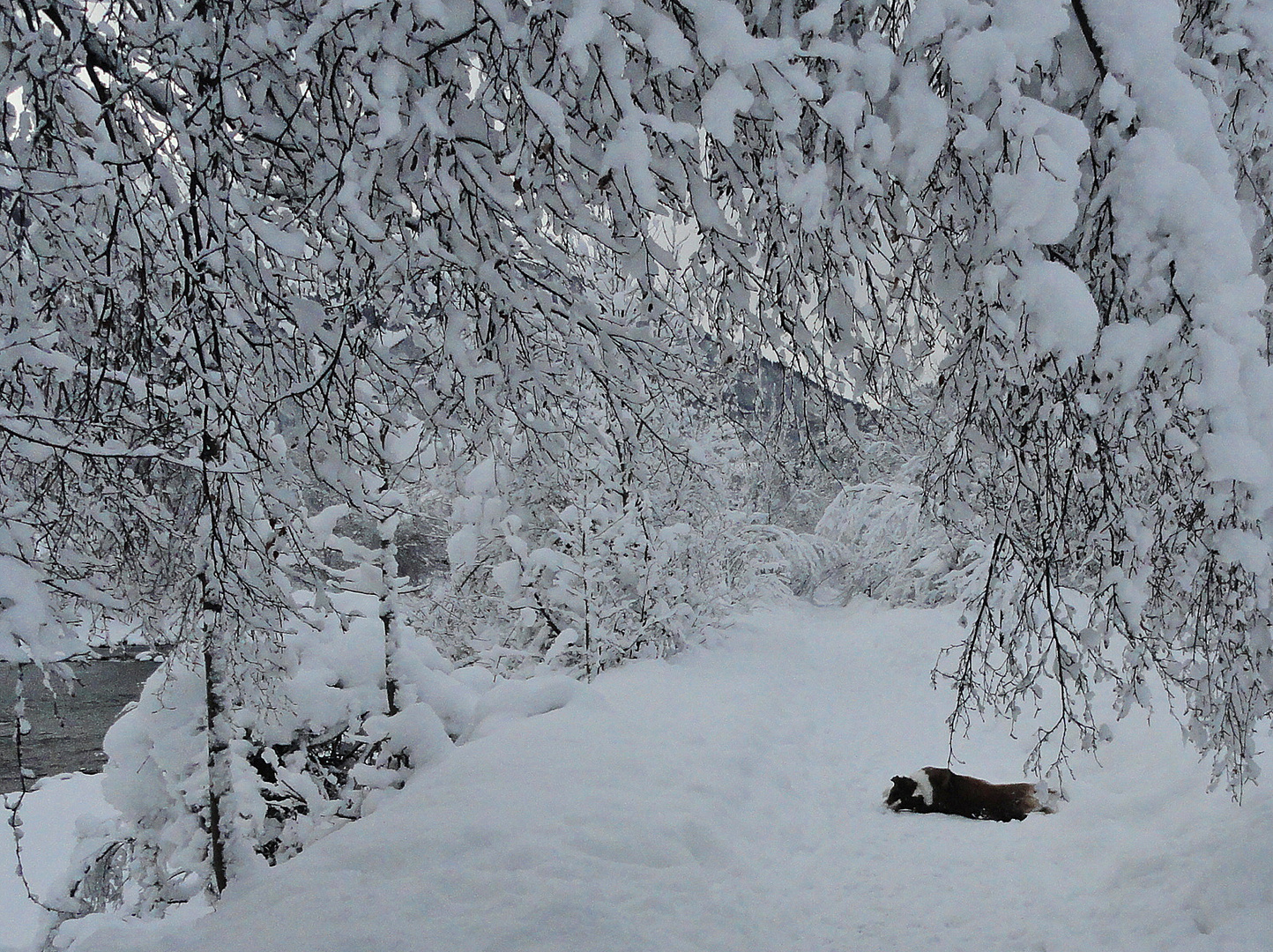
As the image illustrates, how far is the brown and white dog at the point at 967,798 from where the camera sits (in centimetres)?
637

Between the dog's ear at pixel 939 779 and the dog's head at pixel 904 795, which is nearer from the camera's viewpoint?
the dog's ear at pixel 939 779

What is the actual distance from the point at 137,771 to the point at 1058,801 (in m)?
7.75

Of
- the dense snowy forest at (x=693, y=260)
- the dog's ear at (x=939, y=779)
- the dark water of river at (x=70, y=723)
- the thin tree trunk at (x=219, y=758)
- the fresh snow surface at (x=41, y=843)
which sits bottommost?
the fresh snow surface at (x=41, y=843)

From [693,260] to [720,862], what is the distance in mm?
4170

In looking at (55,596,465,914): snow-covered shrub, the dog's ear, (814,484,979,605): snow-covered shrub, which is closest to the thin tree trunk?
(55,596,465,914): snow-covered shrub

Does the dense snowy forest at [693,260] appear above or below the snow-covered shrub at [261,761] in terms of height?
above

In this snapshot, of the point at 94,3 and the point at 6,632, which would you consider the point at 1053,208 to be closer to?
the point at 94,3

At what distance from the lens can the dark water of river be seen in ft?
47.0

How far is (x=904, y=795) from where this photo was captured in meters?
6.71

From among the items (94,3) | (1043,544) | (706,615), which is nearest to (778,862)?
(1043,544)

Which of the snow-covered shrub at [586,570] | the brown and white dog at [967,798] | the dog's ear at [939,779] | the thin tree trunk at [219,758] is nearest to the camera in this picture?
the thin tree trunk at [219,758]

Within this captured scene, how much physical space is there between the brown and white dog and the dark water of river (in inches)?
461

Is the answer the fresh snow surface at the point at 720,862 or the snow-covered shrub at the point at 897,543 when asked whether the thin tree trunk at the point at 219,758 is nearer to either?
the fresh snow surface at the point at 720,862

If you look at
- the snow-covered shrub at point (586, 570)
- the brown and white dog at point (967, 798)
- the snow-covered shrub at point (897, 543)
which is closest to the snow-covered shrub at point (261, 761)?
the snow-covered shrub at point (586, 570)
